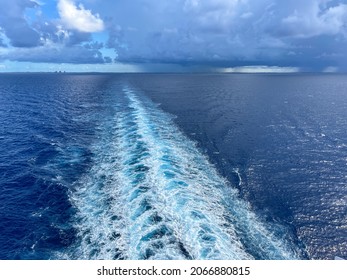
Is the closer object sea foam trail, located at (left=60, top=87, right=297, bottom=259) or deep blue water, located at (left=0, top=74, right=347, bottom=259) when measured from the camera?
sea foam trail, located at (left=60, top=87, right=297, bottom=259)

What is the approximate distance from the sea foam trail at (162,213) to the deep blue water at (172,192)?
0.11 m

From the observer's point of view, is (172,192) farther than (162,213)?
Yes

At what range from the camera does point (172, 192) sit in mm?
27750

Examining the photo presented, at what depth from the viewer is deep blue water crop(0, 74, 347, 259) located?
70.2ft

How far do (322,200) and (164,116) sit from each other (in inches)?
1736

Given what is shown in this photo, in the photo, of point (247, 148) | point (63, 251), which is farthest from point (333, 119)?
point (63, 251)

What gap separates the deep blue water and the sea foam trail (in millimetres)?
109

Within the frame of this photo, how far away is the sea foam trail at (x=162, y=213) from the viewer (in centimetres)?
2047

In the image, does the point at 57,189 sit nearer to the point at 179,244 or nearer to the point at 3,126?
the point at 179,244

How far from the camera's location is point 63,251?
826 inches

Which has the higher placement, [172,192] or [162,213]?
Answer: [172,192]

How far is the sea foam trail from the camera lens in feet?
67.2

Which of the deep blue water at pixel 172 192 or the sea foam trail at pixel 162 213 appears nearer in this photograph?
the sea foam trail at pixel 162 213

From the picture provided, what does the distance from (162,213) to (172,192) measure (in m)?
3.80
